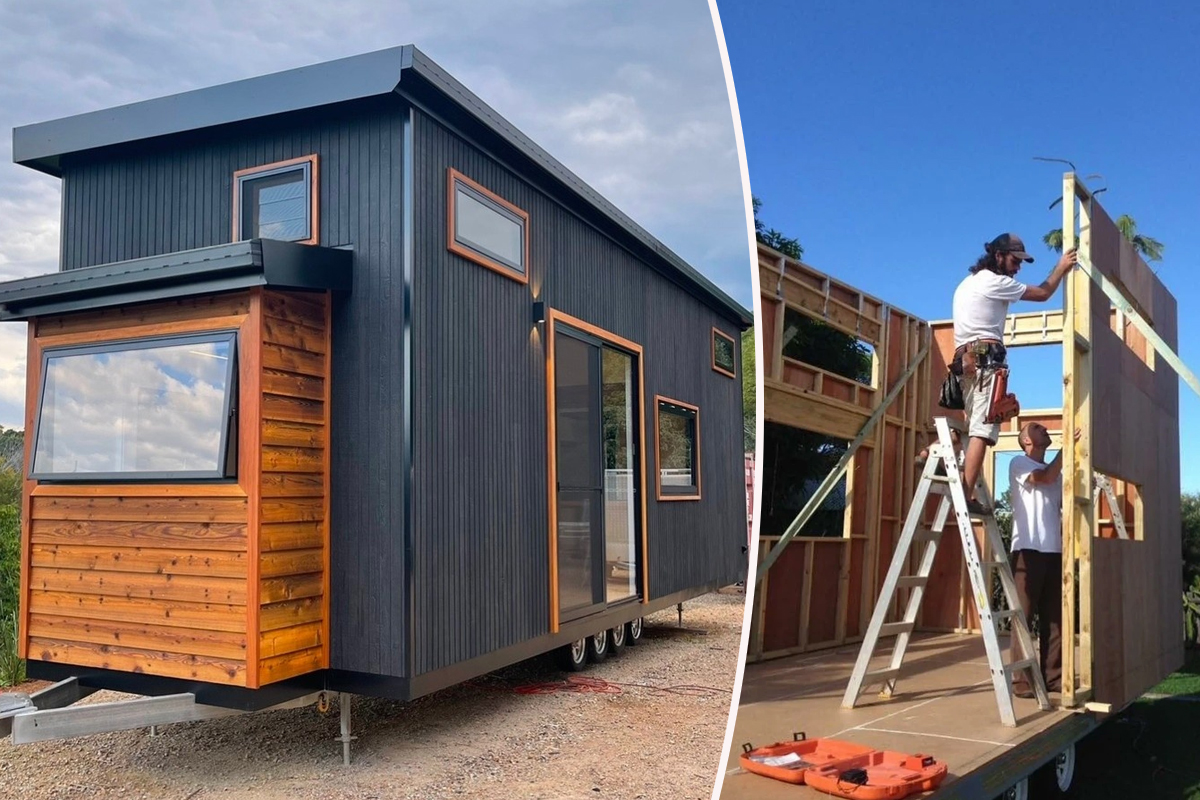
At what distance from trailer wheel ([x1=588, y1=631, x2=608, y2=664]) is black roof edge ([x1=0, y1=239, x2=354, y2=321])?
12.5 ft

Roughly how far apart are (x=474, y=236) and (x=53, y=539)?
2.67 metres

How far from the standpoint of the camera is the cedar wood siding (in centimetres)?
511

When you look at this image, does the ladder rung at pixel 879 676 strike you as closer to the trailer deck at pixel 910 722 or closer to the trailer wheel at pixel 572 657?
the trailer deck at pixel 910 722

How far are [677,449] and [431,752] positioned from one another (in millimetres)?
4017

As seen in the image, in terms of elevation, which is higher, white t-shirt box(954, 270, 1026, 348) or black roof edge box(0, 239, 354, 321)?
black roof edge box(0, 239, 354, 321)

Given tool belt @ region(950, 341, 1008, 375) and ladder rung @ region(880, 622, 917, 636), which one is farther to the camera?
tool belt @ region(950, 341, 1008, 375)

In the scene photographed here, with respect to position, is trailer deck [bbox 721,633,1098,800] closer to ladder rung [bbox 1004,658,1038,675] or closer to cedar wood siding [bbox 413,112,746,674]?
ladder rung [bbox 1004,658,1038,675]

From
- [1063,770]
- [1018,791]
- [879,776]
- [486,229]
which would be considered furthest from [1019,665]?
[486,229]

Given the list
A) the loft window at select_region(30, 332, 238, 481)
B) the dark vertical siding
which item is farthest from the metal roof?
the loft window at select_region(30, 332, 238, 481)

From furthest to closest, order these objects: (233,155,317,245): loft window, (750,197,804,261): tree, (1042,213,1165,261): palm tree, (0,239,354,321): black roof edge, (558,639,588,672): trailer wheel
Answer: (558,639,588,672): trailer wheel, (1042,213,1165,261): palm tree, (233,155,317,245): loft window, (0,239,354,321): black roof edge, (750,197,804,261): tree

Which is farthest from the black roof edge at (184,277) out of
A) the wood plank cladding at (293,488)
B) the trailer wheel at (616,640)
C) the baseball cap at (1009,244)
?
the trailer wheel at (616,640)

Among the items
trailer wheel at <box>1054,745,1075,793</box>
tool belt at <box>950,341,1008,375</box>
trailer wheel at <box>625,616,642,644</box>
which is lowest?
trailer wheel at <box>625,616,642,644</box>

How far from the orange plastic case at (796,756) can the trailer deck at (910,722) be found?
2 cm

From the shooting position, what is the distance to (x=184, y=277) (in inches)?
185
